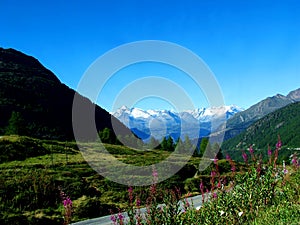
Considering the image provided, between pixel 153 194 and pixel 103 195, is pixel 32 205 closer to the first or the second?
pixel 103 195

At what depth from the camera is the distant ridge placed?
5266 inches

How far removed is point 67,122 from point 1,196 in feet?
426

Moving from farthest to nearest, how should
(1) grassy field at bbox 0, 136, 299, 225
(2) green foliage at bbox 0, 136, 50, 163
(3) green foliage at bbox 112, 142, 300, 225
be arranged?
(2) green foliage at bbox 0, 136, 50, 163 → (1) grassy field at bbox 0, 136, 299, 225 → (3) green foliage at bbox 112, 142, 300, 225

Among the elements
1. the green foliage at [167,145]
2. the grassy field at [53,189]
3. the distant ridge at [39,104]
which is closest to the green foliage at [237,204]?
the grassy field at [53,189]

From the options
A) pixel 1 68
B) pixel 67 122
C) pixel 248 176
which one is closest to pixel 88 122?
pixel 67 122

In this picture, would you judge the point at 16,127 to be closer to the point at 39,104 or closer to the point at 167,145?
the point at 167,145

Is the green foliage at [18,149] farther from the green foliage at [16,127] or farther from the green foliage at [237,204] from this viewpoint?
the green foliage at [237,204]

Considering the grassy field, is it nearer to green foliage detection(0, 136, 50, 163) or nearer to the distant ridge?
green foliage detection(0, 136, 50, 163)

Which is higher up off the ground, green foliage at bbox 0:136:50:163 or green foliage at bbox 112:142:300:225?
green foliage at bbox 0:136:50:163

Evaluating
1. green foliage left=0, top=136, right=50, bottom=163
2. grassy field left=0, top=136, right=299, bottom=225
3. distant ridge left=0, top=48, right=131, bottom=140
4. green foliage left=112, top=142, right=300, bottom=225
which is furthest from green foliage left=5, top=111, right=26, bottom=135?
green foliage left=112, top=142, right=300, bottom=225

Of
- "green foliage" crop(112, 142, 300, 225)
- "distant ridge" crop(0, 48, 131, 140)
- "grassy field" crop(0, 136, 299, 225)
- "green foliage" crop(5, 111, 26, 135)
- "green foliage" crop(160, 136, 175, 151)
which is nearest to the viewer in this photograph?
"green foliage" crop(112, 142, 300, 225)

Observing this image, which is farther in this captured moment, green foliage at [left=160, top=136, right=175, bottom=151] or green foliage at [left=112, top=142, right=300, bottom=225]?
green foliage at [left=160, top=136, right=175, bottom=151]

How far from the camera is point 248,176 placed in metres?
9.59

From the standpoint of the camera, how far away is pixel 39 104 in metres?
157
